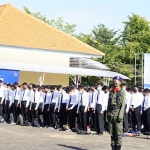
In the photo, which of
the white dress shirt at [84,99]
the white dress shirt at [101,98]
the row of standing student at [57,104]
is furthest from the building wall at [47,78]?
the white dress shirt at [101,98]

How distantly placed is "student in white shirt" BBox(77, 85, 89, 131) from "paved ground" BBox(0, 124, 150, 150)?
0.71m

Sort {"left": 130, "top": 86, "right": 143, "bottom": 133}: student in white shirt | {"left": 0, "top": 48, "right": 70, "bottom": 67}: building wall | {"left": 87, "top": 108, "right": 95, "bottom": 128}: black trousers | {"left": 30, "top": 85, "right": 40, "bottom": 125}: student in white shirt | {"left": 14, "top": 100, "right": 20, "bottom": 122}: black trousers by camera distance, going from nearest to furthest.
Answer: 1. {"left": 130, "top": 86, "right": 143, "bottom": 133}: student in white shirt
2. {"left": 87, "top": 108, "right": 95, "bottom": 128}: black trousers
3. {"left": 30, "top": 85, "right": 40, "bottom": 125}: student in white shirt
4. {"left": 14, "top": 100, "right": 20, "bottom": 122}: black trousers
5. {"left": 0, "top": 48, "right": 70, "bottom": 67}: building wall

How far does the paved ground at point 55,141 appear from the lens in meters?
12.5

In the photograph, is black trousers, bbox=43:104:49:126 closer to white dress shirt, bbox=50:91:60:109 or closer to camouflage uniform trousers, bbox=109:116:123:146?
white dress shirt, bbox=50:91:60:109

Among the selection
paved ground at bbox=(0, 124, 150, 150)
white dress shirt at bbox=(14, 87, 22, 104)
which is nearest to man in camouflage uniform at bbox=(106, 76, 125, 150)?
paved ground at bbox=(0, 124, 150, 150)

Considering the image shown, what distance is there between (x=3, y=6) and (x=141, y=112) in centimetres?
2410

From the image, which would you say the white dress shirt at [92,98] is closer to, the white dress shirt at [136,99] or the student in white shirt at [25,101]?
the white dress shirt at [136,99]

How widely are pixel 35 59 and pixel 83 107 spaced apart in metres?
17.3

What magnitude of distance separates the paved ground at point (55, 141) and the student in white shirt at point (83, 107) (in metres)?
0.71

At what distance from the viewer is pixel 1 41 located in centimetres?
3250

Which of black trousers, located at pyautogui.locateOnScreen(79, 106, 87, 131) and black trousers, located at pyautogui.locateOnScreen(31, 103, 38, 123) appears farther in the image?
black trousers, located at pyautogui.locateOnScreen(31, 103, 38, 123)

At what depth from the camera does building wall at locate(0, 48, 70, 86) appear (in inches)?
1289

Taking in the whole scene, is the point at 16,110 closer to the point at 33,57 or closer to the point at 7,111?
the point at 7,111

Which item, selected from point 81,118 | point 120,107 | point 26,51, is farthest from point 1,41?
point 120,107
